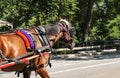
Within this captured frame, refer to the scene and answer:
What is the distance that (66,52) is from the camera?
3142cm

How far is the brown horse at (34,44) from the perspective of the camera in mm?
7695

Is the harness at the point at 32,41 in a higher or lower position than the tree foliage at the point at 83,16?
higher

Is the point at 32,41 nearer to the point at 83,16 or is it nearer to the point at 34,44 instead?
the point at 34,44

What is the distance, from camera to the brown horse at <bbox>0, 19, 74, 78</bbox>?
770 centimetres

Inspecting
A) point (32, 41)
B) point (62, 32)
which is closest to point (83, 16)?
point (62, 32)

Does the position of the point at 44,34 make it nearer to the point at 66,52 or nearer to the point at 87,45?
the point at 66,52

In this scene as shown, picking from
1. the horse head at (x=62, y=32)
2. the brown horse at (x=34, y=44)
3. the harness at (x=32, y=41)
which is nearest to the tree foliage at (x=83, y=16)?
the horse head at (x=62, y=32)

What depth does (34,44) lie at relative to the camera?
8.31 meters

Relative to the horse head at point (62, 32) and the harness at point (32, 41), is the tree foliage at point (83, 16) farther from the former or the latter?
the harness at point (32, 41)

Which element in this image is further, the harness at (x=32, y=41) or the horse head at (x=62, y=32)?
the horse head at (x=62, y=32)

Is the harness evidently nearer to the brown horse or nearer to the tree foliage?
the brown horse

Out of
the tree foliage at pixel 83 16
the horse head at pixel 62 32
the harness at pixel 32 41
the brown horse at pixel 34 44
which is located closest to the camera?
the brown horse at pixel 34 44

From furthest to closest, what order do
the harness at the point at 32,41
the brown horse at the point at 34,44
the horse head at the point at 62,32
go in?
the horse head at the point at 62,32
the harness at the point at 32,41
the brown horse at the point at 34,44

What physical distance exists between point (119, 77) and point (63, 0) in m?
14.9
